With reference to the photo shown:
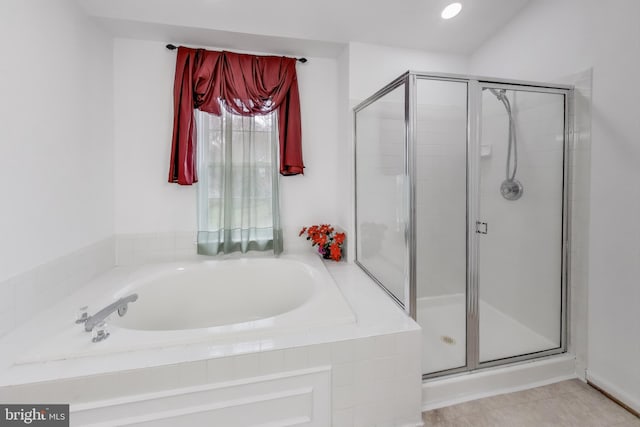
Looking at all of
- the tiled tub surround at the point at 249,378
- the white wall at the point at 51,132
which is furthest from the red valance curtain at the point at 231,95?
the tiled tub surround at the point at 249,378

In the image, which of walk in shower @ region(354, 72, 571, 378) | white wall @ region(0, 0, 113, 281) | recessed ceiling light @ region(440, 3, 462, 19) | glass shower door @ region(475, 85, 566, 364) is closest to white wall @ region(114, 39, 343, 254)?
white wall @ region(0, 0, 113, 281)

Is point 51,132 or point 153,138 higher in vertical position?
point 153,138

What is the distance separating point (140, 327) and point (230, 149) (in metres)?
1.31

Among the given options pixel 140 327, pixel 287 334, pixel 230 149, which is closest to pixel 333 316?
pixel 287 334

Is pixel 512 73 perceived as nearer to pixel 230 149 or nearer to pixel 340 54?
pixel 340 54

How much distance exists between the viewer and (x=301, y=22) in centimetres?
193

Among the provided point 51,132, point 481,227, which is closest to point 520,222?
point 481,227

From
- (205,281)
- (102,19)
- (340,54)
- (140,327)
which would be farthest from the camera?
(340,54)

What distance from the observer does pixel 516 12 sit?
199cm

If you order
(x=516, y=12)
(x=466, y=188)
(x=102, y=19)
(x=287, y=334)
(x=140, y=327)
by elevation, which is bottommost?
(x=140, y=327)

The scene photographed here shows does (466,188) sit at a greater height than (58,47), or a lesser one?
lesser

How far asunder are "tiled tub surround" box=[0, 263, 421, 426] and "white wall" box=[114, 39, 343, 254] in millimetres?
953

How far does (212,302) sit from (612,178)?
2.47 m

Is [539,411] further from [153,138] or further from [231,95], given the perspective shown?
[153,138]
